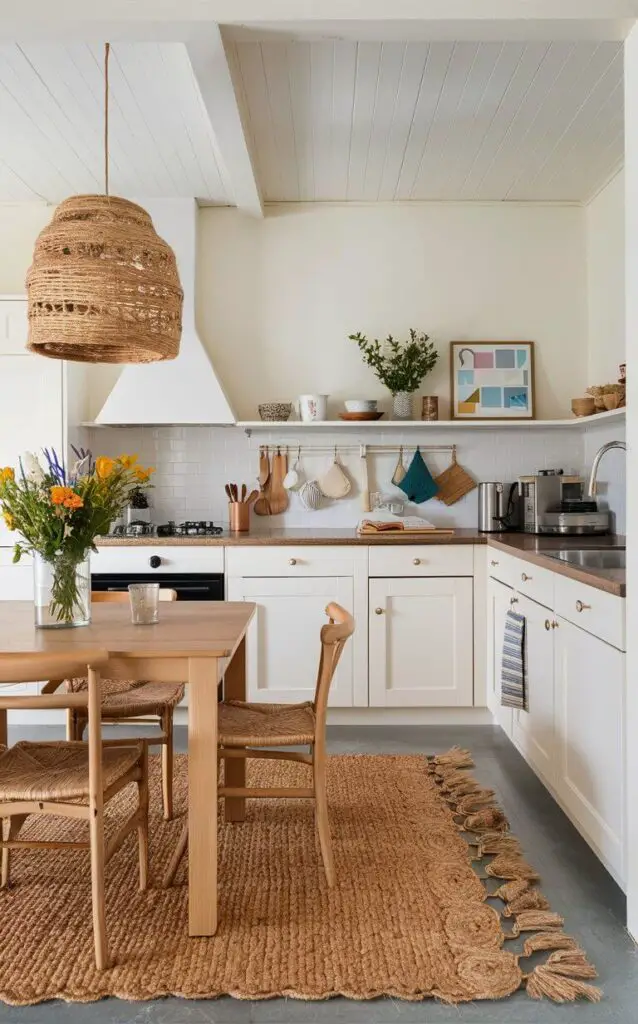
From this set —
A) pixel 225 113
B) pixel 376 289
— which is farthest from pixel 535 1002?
pixel 376 289

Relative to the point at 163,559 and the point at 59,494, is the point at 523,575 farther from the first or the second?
the point at 59,494

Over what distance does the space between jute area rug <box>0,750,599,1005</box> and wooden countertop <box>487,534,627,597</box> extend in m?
0.90

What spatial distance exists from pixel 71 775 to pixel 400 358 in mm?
3066

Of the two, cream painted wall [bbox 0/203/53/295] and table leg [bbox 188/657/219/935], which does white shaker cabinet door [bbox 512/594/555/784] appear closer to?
table leg [bbox 188/657/219/935]

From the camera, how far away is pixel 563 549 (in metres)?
3.24

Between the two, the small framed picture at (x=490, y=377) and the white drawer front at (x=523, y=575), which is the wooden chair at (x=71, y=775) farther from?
the small framed picture at (x=490, y=377)

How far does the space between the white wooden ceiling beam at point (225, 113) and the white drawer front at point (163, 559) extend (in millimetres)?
1791

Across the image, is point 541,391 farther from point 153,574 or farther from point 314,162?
point 153,574

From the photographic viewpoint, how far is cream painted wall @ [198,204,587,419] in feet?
15.3

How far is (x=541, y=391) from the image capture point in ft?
15.3

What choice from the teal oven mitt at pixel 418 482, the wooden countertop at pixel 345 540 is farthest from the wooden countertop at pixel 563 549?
the teal oven mitt at pixel 418 482

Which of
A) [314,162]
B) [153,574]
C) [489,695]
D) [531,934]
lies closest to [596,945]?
[531,934]

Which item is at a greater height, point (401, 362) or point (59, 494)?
point (401, 362)

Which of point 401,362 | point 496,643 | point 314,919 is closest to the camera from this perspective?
point 314,919
